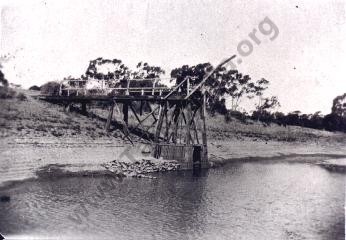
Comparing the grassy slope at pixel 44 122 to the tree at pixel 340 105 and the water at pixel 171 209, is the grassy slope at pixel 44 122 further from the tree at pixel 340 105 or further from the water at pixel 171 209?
the tree at pixel 340 105

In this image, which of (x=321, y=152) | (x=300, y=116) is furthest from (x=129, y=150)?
(x=300, y=116)

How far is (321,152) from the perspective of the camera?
52344 millimetres

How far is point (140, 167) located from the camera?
23391mm

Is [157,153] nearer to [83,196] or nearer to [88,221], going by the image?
[83,196]

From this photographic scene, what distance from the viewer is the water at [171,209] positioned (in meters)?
12.5

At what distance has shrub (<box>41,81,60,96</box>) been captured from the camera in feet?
Result: 123

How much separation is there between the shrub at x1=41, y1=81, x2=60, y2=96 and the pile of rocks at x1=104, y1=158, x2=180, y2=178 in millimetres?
16518

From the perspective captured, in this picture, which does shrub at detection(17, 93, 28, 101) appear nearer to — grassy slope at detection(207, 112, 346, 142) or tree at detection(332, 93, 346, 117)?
grassy slope at detection(207, 112, 346, 142)

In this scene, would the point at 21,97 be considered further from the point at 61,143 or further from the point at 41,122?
the point at 61,143

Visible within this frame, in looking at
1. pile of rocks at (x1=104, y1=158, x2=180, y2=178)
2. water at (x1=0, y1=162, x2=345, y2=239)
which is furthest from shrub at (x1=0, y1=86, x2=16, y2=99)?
water at (x1=0, y1=162, x2=345, y2=239)

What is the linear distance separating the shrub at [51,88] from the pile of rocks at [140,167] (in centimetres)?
1652

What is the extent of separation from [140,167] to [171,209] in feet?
26.8

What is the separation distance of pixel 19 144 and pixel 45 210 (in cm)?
896

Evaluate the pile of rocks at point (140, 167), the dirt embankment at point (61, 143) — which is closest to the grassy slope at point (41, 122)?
the dirt embankment at point (61, 143)
